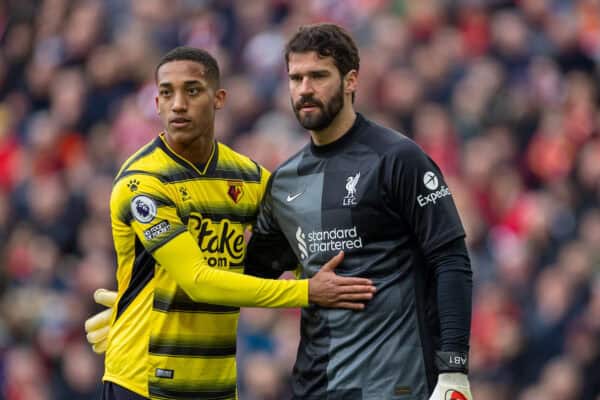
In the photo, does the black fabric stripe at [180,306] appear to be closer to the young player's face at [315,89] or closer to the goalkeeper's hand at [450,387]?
the young player's face at [315,89]

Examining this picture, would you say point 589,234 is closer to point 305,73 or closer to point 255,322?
point 255,322

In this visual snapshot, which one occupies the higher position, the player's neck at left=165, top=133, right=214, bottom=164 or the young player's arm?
the player's neck at left=165, top=133, right=214, bottom=164

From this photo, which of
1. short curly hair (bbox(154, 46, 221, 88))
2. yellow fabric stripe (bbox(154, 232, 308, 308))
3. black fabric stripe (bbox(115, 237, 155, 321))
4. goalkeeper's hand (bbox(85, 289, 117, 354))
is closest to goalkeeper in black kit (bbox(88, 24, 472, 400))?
yellow fabric stripe (bbox(154, 232, 308, 308))

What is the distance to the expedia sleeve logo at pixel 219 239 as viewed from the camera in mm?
6211

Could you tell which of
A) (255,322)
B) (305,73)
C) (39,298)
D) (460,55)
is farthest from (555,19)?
(305,73)

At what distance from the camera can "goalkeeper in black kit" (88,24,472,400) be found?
226 inches

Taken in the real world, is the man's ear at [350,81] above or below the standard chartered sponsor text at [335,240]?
above

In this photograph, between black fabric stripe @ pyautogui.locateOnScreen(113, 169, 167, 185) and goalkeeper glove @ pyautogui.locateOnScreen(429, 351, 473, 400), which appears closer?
goalkeeper glove @ pyautogui.locateOnScreen(429, 351, 473, 400)

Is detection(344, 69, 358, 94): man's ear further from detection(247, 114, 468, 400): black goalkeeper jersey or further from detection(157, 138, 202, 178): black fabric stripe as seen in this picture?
detection(157, 138, 202, 178): black fabric stripe

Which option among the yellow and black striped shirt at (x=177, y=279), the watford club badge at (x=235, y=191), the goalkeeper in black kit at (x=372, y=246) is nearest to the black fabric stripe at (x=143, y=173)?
the yellow and black striped shirt at (x=177, y=279)

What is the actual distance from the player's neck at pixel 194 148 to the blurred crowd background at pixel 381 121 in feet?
13.3

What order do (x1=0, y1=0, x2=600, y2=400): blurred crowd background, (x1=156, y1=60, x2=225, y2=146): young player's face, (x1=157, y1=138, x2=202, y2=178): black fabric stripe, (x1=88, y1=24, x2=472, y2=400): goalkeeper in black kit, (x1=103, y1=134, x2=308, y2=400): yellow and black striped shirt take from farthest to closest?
(x1=0, y1=0, x2=600, y2=400): blurred crowd background, (x1=157, y1=138, x2=202, y2=178): black fabric stripe, (x1=156, y1=60, x2=225, y2=146): young player's face, (x1=103, y1=134, x2=308, y2=400): yellow and black striped shirt, (x1=88, y1=24, x2=472, y2=400): goalkeeper in black kit

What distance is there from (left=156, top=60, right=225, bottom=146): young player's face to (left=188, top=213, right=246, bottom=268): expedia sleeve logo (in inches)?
14.9

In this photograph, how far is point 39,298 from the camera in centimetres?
1212
